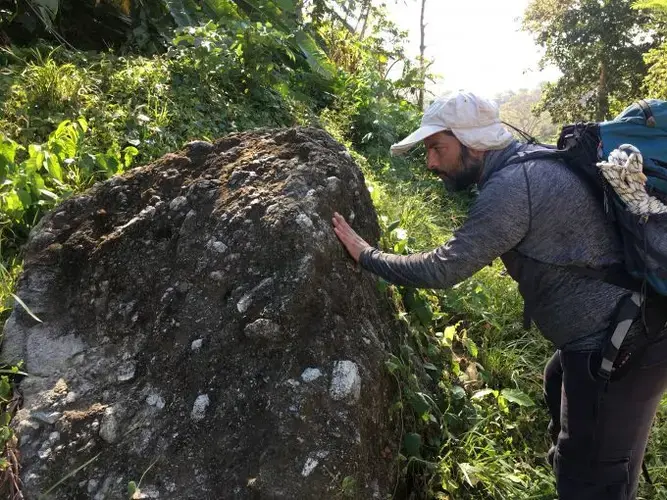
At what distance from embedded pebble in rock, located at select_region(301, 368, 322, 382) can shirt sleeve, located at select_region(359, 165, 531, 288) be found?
1.71ft

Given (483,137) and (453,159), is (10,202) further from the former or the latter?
(483,137)

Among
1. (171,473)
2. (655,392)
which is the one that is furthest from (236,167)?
→ (655,392)

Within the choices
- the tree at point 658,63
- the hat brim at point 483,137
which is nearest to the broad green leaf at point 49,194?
the hat brim at point 483,137

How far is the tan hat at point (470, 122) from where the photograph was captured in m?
2.15

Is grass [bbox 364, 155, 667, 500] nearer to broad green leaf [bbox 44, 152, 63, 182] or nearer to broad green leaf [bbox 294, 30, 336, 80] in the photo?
broad green leaf [bbox 44, 152, 63, 182]

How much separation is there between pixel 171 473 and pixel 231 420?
268 millimetres

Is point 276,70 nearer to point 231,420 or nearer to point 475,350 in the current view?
point 475,350

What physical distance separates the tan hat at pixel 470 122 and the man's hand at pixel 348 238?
0.54m

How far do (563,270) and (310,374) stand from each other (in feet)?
3.41

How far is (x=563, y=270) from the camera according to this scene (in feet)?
6.78

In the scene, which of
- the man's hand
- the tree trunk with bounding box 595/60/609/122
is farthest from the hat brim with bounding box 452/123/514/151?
the tree trunk with bounding box 595/60/609/122

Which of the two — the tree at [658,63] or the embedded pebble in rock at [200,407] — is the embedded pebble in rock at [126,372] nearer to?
the embedded pebble in rock at [200,407]

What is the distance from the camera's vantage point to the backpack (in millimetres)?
1903

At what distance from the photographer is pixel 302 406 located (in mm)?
2012
